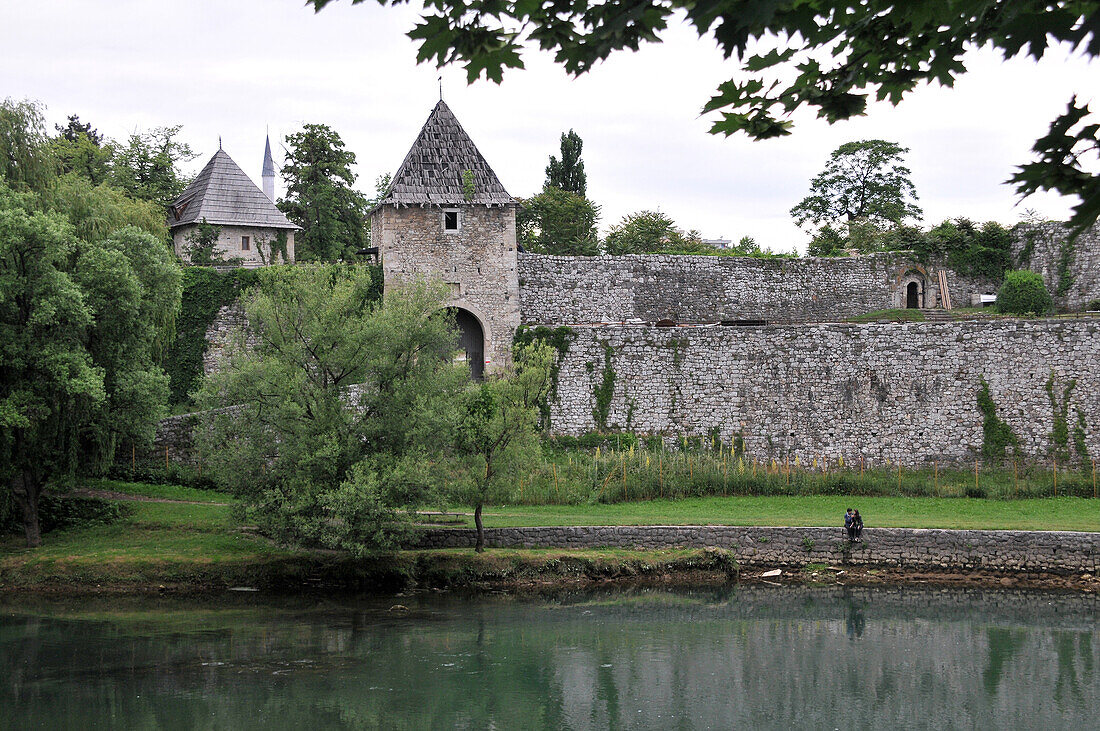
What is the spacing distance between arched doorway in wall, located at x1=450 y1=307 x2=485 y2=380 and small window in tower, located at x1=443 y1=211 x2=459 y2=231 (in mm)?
2163

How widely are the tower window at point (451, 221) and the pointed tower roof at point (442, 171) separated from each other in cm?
26

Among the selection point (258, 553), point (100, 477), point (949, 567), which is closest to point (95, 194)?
point (100, 477)

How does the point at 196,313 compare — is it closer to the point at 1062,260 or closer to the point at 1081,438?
the point at 1081,438

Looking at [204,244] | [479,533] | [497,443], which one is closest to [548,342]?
[497,443]

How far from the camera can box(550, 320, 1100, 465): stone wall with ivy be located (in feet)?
80.8

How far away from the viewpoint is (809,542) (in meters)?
19.8

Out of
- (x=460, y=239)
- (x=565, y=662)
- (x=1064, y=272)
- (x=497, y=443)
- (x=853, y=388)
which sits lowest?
(x=565, y=662)

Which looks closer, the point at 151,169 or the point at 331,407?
the point at 331,407

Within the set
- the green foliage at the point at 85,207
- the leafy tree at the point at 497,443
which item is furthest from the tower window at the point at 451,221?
the leafy tree at the point at 497,443

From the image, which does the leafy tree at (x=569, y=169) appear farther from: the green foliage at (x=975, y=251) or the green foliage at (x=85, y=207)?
the green foliage at (x=85, y=207)

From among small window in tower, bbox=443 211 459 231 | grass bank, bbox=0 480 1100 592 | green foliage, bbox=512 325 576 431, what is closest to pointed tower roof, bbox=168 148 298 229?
small window in tower, bbox=443 211 459 231

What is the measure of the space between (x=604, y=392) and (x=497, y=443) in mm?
7426

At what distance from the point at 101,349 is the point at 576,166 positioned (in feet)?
107

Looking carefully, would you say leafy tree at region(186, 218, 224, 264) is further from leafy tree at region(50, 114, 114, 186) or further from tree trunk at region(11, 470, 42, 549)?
tree trunk at region(11, 470, 42, 549)
